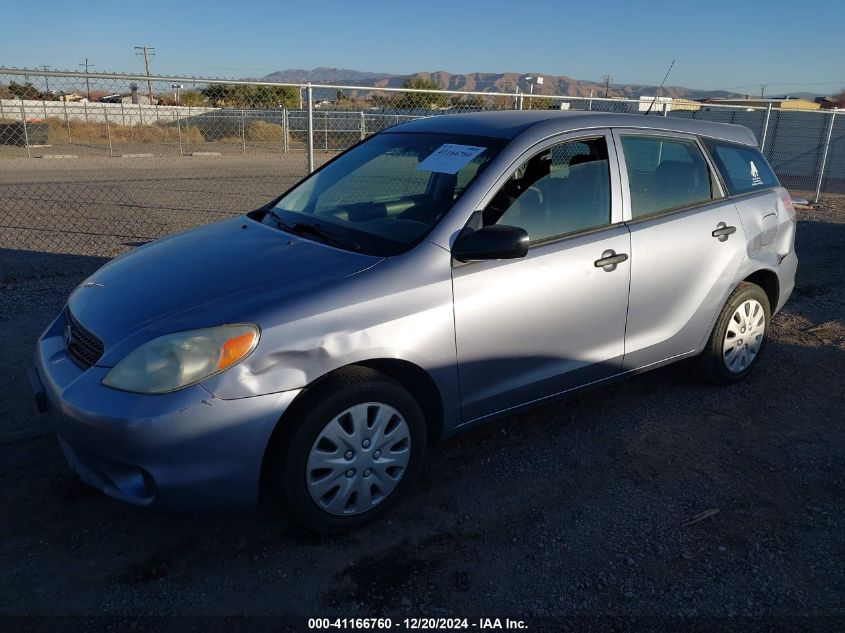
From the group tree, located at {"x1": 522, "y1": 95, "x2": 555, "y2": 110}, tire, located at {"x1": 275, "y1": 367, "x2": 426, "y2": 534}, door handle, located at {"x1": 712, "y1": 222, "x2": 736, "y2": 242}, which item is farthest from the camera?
tree, located at {"x1": 522, "y1": 95, "x2": 555, "y2": 110}

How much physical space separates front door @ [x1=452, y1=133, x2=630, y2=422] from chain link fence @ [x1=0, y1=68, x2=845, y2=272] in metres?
3.76

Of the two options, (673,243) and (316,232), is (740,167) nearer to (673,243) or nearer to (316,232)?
(673,243)

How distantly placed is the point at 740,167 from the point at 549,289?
6.88 feet

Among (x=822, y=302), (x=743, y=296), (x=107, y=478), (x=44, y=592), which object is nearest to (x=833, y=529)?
(x=743, y=296)

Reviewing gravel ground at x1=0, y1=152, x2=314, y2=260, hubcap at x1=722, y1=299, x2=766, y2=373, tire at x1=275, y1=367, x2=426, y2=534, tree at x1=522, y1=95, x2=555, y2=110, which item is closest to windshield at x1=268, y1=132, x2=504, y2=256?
tire at x1=275, y1=367, x2=426, y2=534

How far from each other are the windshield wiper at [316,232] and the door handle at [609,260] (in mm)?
1285

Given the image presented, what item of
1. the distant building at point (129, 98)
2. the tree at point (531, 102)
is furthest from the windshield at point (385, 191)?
the distant building at point (129, 98)

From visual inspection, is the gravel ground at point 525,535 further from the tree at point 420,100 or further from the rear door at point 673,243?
the tree at point 420,100

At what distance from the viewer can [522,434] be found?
4.03m

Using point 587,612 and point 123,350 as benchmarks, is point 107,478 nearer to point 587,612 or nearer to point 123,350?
point 123,350

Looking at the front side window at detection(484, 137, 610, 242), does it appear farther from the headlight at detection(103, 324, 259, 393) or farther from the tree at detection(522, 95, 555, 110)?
the tree at detection(522, 95, 555, 110)

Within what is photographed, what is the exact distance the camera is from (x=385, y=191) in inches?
156

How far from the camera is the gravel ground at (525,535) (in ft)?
8.75

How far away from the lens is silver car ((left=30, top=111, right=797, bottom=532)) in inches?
105
